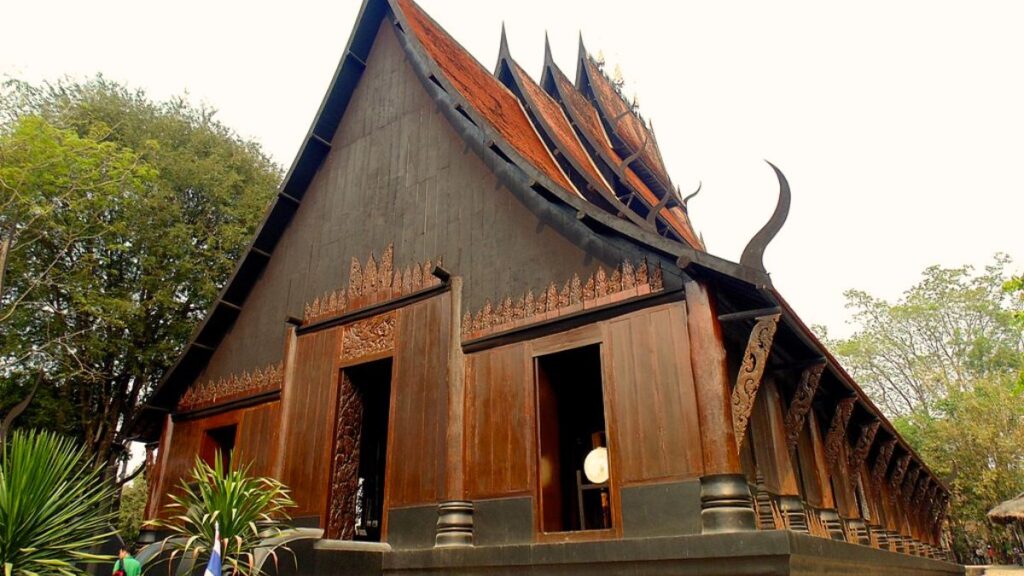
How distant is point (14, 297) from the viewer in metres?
11.9

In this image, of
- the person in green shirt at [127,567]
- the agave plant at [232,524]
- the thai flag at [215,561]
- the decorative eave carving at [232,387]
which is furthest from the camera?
the decorative eave carving at [232,387]

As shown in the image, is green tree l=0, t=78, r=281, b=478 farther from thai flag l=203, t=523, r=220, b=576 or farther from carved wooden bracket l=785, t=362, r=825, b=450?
carved wooden bracket l=785, t=362, r=825, b=450

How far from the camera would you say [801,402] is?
20.6 feet

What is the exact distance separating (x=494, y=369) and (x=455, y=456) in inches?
32.4

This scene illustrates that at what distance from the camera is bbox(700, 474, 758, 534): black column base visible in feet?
14.6

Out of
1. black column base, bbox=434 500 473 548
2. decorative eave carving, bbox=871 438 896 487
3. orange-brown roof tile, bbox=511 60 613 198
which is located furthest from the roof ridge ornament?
decorative eave carving, bbox=871 438 896 487

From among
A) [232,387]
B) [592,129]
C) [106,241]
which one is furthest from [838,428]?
[106,241]

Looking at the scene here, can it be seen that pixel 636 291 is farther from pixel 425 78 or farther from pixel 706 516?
pixel 425 78

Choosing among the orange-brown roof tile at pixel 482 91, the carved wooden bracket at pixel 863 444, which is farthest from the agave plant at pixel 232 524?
the carved wooden bracket at pixel 863 444

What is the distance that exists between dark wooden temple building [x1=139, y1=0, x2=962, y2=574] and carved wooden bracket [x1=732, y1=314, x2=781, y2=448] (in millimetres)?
15

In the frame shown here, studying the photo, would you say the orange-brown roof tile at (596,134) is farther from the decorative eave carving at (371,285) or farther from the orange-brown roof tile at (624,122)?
the decorative eave carving at (371,285)

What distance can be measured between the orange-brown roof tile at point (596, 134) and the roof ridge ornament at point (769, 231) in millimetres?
5120

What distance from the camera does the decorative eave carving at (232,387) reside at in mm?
7863

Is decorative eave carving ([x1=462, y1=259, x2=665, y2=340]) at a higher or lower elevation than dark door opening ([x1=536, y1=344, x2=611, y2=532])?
higher
